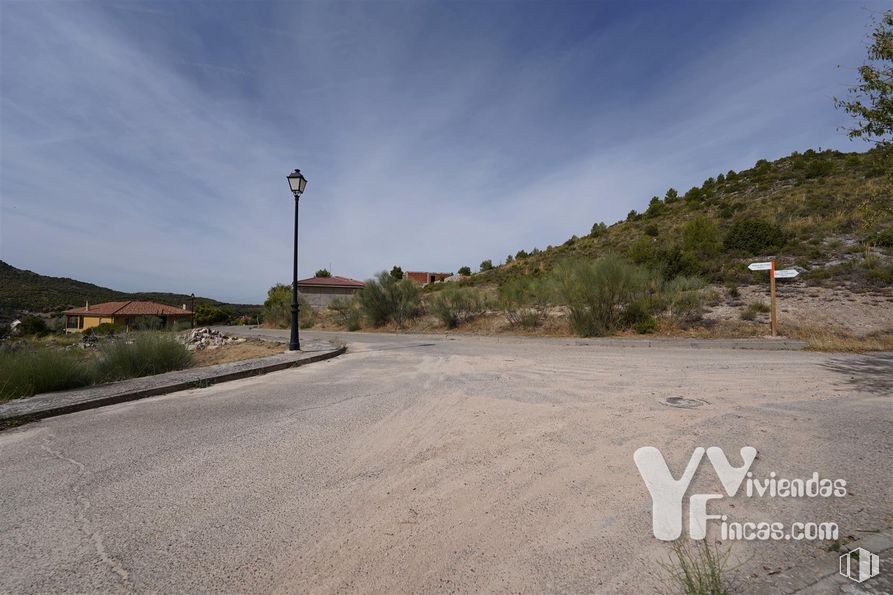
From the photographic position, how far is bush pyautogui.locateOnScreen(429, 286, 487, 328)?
61.4ft

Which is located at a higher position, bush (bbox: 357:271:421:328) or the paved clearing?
bush (bbox: 357:271:421:328)

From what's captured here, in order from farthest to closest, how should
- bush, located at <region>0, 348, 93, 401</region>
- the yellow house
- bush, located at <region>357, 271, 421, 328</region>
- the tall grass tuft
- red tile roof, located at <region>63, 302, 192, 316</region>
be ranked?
red tile roof, located at <region>63, 302, 192, 316</region>, the yellow house, bush, located at <region>357, 271, 421, 328</region>, bush, located at <region>0, 348, 93, 401</region>, the tall grass tuft

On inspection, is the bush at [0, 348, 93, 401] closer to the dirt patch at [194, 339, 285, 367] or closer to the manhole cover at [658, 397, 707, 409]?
the dirt patch at [194, 339, 285, 367]

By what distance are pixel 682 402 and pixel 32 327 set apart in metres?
40.8

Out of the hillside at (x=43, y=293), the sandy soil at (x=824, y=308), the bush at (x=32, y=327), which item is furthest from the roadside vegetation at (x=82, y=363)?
the hillside at (x=43, y=293)

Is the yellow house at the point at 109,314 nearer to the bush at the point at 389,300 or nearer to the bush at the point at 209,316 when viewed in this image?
the bush at the point at 209,316

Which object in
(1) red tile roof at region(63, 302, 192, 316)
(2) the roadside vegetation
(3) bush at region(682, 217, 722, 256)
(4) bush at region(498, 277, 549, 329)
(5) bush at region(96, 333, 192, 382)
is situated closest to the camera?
(2) the roadside vegetation

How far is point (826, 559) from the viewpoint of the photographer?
1904 mm

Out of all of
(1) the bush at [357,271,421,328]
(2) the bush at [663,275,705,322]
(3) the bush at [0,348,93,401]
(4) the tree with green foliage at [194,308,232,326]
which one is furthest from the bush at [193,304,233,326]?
(2) the bush at [663,275,705,322]

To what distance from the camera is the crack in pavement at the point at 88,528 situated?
6.25 feet

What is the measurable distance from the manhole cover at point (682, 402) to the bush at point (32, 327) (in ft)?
125

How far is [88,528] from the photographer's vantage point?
7.54ft

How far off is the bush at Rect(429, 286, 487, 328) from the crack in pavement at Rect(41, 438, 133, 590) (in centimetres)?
1574

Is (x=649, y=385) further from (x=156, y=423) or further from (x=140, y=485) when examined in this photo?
(x=156, y=423)
